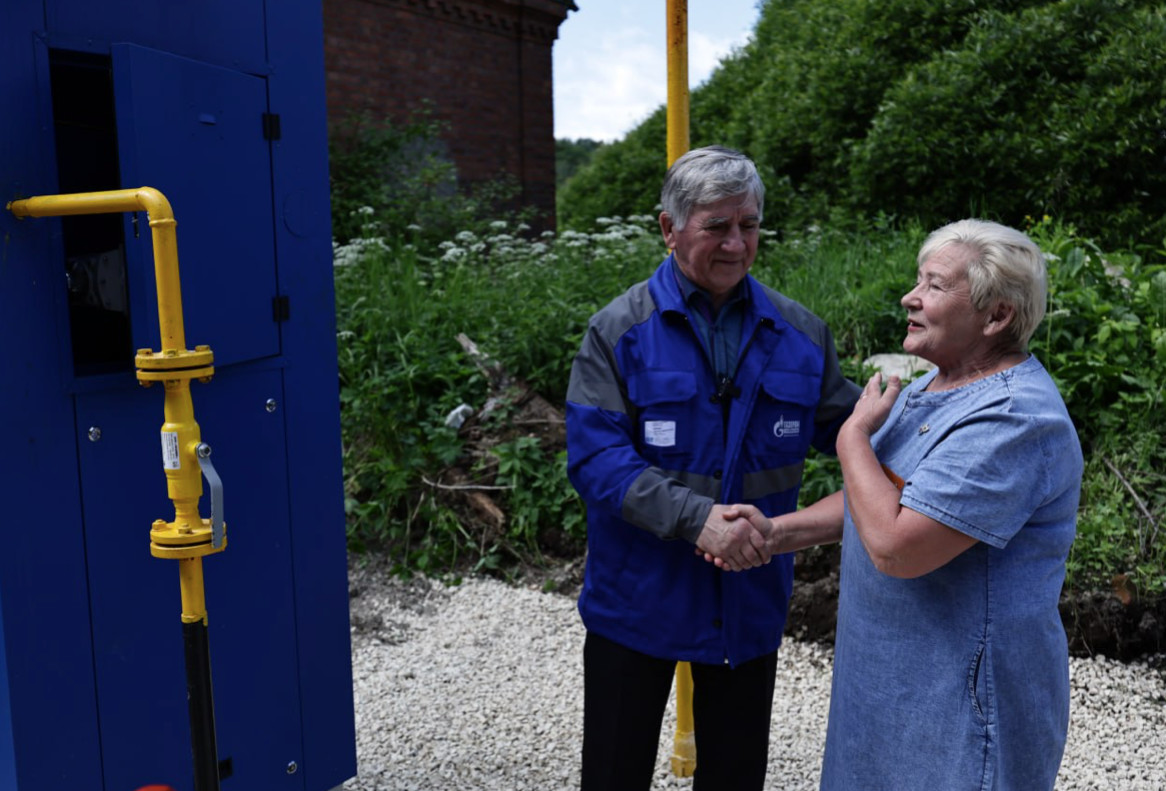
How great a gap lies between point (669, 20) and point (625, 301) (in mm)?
1201

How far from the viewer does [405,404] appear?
575cm

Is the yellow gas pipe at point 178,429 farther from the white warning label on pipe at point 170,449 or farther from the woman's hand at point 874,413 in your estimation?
Result: the woman's hand at point 874,413

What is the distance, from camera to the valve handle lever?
201 centimetres

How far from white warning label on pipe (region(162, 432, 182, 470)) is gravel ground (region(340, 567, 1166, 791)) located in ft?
5.98

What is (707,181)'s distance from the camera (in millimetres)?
2281

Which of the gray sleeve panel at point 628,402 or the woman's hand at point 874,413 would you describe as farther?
the gray sleeve panel at point 628,402

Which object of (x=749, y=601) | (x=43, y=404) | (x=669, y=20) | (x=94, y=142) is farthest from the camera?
(x=669, y=20)

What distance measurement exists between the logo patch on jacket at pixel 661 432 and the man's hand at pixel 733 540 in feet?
0.64

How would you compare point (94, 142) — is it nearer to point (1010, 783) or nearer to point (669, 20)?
point (669, 20)

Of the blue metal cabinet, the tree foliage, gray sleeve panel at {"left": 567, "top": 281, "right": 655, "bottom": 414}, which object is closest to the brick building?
the tree foliage

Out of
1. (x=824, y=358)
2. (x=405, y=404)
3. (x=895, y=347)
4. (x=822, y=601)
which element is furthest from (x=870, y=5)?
(x=824, y=358)

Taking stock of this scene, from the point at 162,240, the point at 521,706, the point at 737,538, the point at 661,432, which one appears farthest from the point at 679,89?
the point at 521,706

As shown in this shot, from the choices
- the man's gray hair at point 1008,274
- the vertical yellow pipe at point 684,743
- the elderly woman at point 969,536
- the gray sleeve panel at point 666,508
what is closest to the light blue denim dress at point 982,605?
the elderly woman at point 969,536

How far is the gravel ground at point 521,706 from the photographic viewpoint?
3.47 metres
